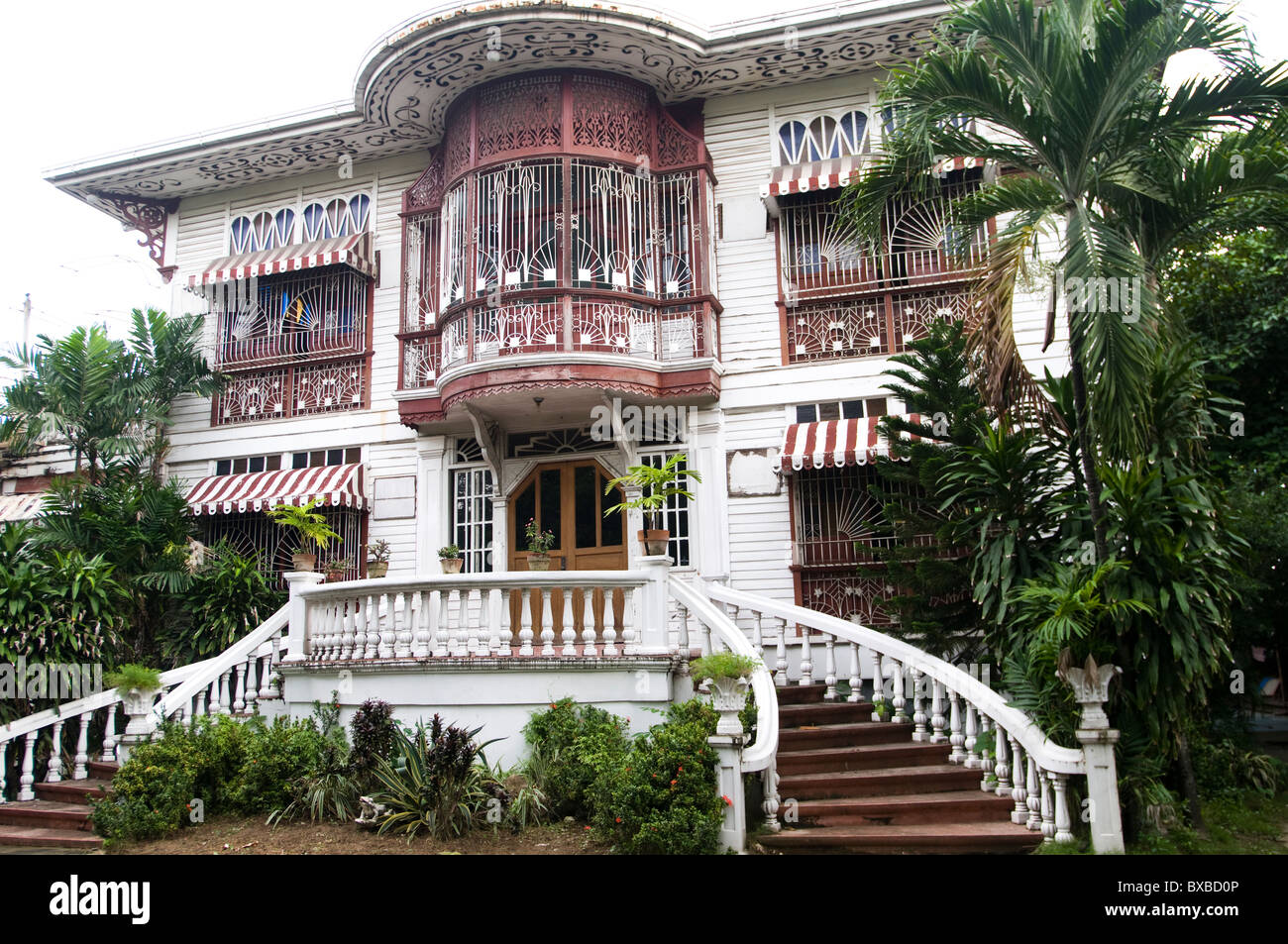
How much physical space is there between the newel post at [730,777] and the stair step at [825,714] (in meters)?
2.19

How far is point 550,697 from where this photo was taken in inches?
385

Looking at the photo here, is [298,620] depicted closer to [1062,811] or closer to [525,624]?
[525,624]

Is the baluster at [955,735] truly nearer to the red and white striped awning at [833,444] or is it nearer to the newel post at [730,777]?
the newel post at [730,777]

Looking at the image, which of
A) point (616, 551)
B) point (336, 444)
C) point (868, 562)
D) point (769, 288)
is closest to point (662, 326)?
point (769, 288)

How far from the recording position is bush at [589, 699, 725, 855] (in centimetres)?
742

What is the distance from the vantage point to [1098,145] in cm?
873

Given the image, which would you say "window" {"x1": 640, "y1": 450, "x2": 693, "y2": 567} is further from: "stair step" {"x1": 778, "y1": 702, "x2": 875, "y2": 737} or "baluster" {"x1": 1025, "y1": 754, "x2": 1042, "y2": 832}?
"baluster" {"x1": 1025, "y1": 754, "x2": 1042, "y2": 832}

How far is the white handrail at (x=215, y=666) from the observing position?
36.7 feet

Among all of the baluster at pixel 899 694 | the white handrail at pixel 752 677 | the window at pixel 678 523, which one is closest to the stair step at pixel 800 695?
the baluster at pixel 899 694

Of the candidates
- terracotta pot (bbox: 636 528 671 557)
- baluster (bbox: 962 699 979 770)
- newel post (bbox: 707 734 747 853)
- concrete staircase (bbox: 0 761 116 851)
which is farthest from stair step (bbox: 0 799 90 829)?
baluster (bbox: 962 699 979 770)

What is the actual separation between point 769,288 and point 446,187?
5.05 meters
